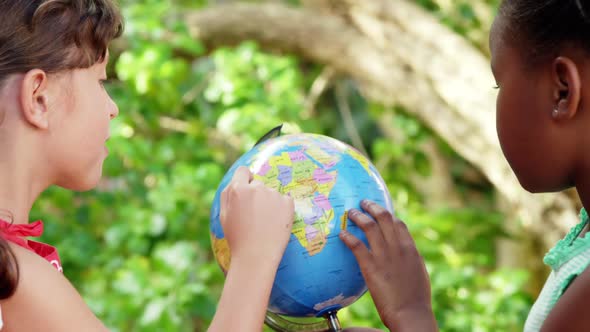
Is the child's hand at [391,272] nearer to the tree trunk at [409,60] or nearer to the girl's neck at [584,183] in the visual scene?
the girl's neck at [584,183]

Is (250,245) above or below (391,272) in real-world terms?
above

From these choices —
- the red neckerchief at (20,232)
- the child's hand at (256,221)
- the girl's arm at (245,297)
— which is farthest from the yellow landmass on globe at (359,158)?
the red neckerchief at (20,232)

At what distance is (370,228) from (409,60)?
10.4 ft

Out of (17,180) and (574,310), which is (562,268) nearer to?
(574,310)

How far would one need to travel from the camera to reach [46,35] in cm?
166

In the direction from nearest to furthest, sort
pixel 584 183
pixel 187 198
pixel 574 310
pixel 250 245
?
pixel 574 310 < pixel 584 183 < pixel 250 245 < pixel 187 198

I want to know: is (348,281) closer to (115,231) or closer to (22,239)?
(22,239)

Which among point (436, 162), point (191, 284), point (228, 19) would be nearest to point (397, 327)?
point (191, 284)

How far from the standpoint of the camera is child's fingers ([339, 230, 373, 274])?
1783 millimetres

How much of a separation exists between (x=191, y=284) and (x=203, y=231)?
60cm

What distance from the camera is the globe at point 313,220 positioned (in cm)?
178

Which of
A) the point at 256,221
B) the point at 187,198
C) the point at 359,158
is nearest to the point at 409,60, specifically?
the point at 187,198

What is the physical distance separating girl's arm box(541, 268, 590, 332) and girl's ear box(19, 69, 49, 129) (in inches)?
39.2

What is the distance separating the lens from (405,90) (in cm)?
489
